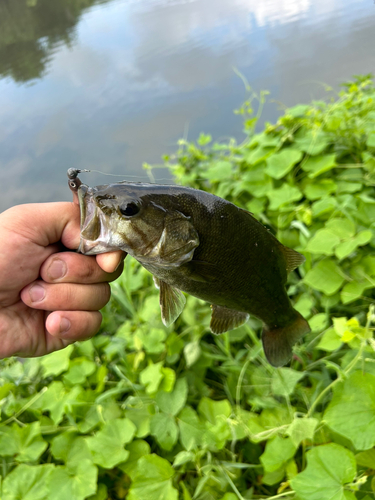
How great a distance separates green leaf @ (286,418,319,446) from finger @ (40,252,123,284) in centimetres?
110

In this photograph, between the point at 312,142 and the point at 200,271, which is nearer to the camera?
the point at 200,271

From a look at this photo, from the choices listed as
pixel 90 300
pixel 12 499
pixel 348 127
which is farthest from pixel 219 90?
pixel 12 499

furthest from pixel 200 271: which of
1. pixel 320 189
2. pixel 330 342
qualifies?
pixel 320 189

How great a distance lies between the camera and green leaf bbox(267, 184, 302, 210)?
8.79 ft

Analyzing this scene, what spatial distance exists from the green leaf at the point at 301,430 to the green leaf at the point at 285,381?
0.31 metres

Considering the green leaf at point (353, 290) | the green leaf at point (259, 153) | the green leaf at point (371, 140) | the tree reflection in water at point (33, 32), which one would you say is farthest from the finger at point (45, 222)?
the tree reflection in water at point (33, 32)

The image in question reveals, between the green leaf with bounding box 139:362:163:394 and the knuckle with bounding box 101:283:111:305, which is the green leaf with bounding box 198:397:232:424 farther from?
the knuckle with bounding box 101:283:111:305

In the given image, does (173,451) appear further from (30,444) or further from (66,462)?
(30,444)

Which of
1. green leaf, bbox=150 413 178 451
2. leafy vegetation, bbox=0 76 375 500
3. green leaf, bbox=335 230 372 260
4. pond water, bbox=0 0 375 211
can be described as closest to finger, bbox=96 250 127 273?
leafy vegetation, bbox=0 76 375 500

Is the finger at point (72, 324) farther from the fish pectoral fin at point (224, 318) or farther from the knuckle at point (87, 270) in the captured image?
the fish pectoral fin at point (224, 318)

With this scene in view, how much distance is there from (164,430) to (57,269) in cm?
109

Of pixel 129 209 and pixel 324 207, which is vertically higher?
pixel 129 209

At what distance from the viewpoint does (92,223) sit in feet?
3.84

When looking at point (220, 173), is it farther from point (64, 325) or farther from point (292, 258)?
point (64, 325)
